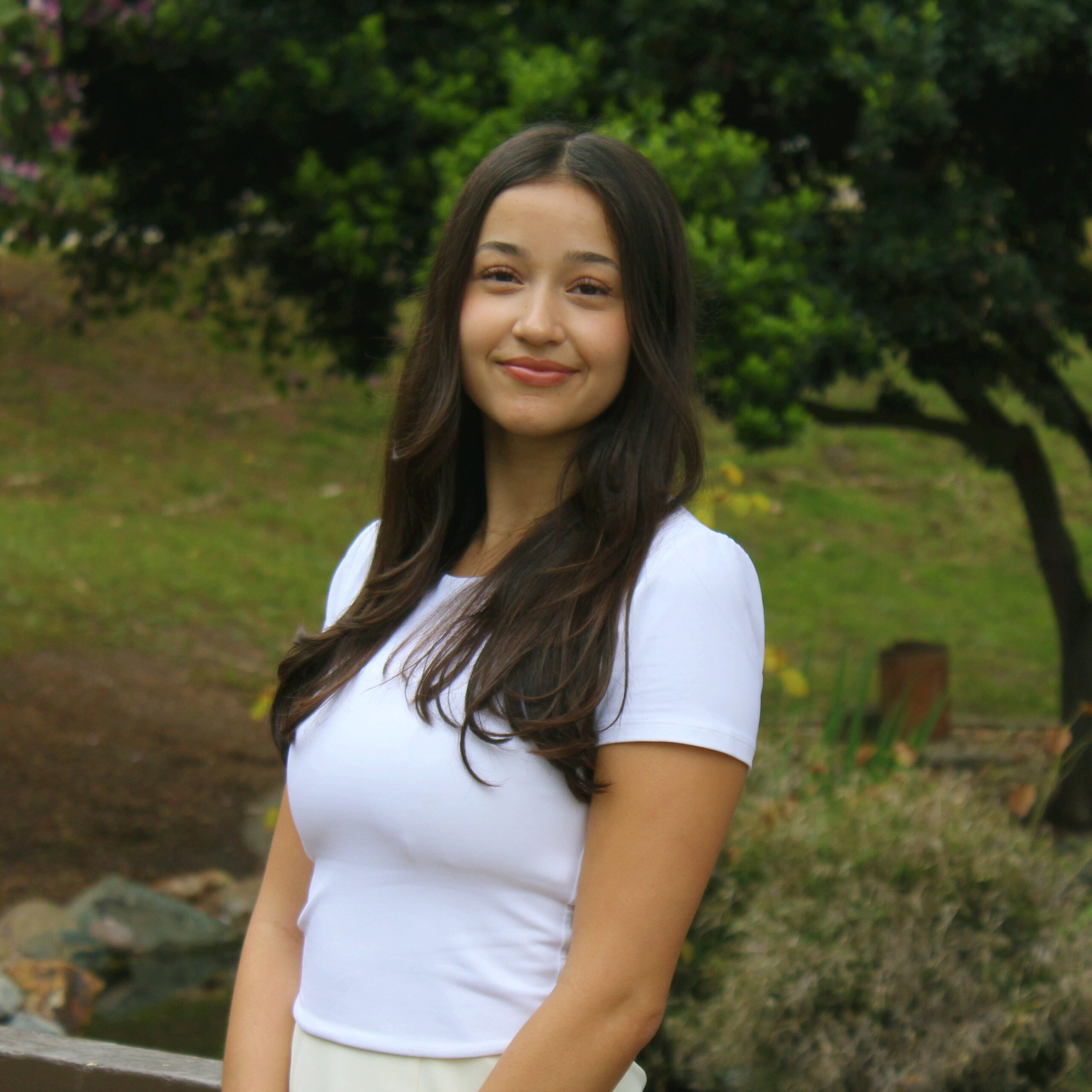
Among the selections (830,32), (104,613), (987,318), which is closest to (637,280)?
(830,32)

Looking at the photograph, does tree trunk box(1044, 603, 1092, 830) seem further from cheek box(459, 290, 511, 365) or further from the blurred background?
cheek box(459, 290, 511, 365)

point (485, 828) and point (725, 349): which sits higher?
point (725, 349)

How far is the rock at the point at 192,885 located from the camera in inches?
235

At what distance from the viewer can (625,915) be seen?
1.26m

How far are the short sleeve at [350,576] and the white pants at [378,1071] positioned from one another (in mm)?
495

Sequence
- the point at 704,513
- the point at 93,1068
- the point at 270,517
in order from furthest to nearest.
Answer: the point at 270,517 → the point at 704,513 → the point at 93,1068

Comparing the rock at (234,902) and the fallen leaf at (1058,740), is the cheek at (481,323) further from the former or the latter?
the rock at (234,902)

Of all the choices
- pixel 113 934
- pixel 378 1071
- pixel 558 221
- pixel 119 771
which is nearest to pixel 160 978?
pixel 113 934

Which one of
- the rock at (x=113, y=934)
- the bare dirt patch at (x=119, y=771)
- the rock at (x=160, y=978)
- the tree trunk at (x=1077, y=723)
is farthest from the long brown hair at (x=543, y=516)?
the tree trunk at (x=1077, y=723)

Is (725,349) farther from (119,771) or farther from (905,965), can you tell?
(119,771)

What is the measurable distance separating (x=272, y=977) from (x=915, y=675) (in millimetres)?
5814

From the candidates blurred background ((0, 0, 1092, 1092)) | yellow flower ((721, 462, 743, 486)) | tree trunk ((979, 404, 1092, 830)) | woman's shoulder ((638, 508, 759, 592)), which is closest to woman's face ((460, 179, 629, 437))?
→ woman's shoulder ((638, 508, 759, 592))

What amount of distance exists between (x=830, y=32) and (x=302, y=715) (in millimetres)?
3497

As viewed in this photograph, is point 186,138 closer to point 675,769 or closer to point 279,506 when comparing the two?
point 675,769
